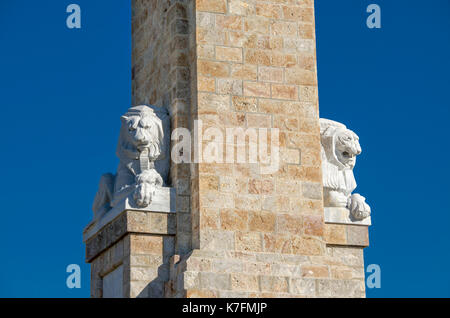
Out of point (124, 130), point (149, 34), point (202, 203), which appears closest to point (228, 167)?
point (202, 203)

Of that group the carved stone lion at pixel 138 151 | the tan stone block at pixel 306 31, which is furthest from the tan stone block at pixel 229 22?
the carved stone lion at pixel 138 151

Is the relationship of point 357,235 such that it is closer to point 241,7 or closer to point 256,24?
point 256,24

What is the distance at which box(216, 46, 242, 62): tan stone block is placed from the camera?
13.4m

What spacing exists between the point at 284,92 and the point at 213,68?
950 millimetres

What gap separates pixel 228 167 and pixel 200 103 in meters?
0.83

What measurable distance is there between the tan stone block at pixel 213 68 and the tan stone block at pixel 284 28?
33.7 inches

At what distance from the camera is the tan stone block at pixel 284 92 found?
44.6 ft

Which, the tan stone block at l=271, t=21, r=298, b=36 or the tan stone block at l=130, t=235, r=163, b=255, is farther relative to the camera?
the tan stone block at l=271, t=21, r=298, b=36

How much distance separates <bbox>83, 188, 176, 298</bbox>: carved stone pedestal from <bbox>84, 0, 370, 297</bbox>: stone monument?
0.01 meters

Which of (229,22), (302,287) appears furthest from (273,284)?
(229,22)

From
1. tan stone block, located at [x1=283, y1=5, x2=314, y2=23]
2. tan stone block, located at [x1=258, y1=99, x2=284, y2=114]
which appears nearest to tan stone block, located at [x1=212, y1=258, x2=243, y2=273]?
tan stone block, located at [x1=258, y1=99, x2=284, y2=114]

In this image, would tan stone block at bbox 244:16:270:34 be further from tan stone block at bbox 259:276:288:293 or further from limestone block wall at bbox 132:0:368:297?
tan stone block at bbox 259:276:288:293

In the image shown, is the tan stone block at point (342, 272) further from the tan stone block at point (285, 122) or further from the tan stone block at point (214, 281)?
the tan stone block at point (285, 122)
